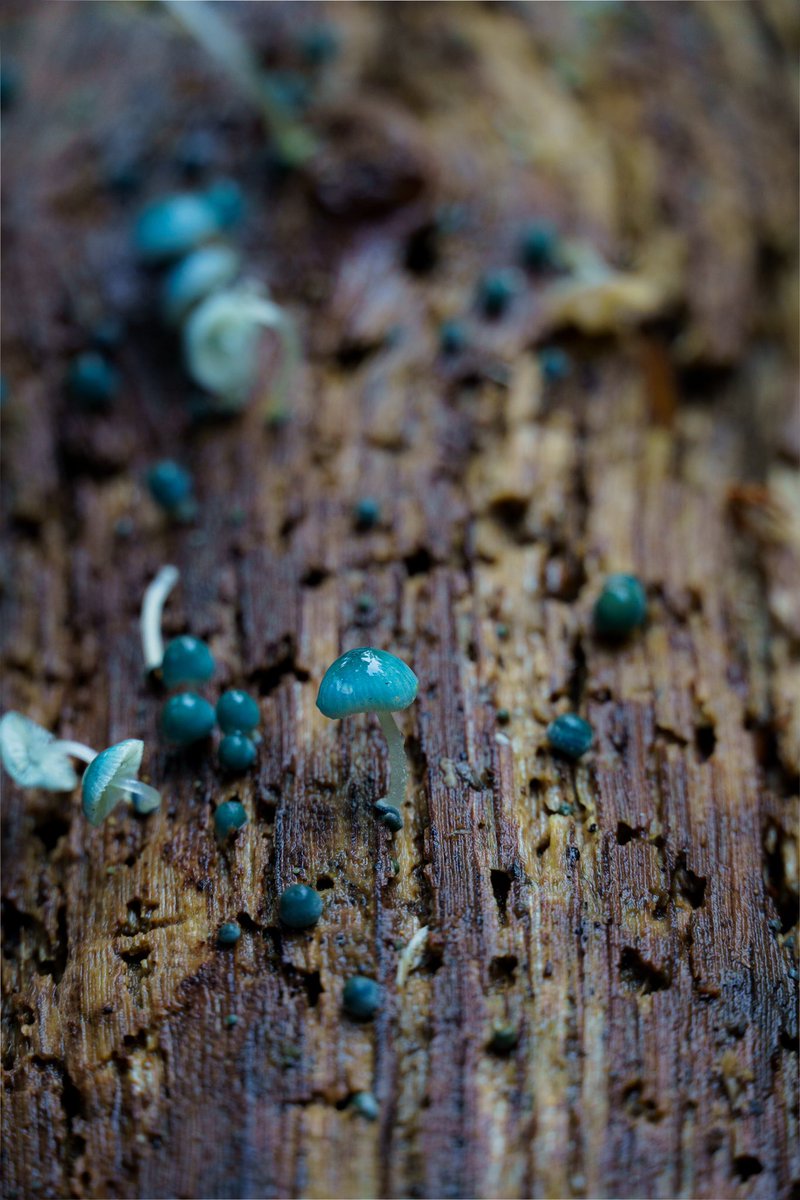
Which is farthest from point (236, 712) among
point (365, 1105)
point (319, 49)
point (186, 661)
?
point (319, 49)

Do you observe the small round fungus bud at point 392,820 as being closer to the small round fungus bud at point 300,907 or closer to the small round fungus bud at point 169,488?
the small round fungus bud at point 300,907

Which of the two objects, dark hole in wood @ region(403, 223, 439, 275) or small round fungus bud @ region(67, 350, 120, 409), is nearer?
small round fungus bud @ region(67, 350, 120, 409)

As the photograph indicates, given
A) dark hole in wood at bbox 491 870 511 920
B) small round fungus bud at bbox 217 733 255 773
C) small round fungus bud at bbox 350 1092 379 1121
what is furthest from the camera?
small round fungus bud at bbox 217 733 255 773

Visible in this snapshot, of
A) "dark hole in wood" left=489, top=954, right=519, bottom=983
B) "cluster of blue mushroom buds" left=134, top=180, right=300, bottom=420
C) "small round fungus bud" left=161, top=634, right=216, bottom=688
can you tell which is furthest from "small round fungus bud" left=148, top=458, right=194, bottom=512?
"dark hole in wood" left=489, top=954, right=519, bottom=983

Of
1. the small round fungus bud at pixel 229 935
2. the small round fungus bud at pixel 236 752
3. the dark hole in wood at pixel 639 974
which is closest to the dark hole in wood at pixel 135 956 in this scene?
the small round fungus bud at pixel 229 935

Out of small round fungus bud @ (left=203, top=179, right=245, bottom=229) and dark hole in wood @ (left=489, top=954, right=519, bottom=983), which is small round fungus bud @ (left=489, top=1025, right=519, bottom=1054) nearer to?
dark hole in wood @ (left=489, top=954, right=519, bottom=983)

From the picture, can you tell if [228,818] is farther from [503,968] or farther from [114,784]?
[503,968]

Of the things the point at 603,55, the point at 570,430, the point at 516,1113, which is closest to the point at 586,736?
the point at 516,1113
